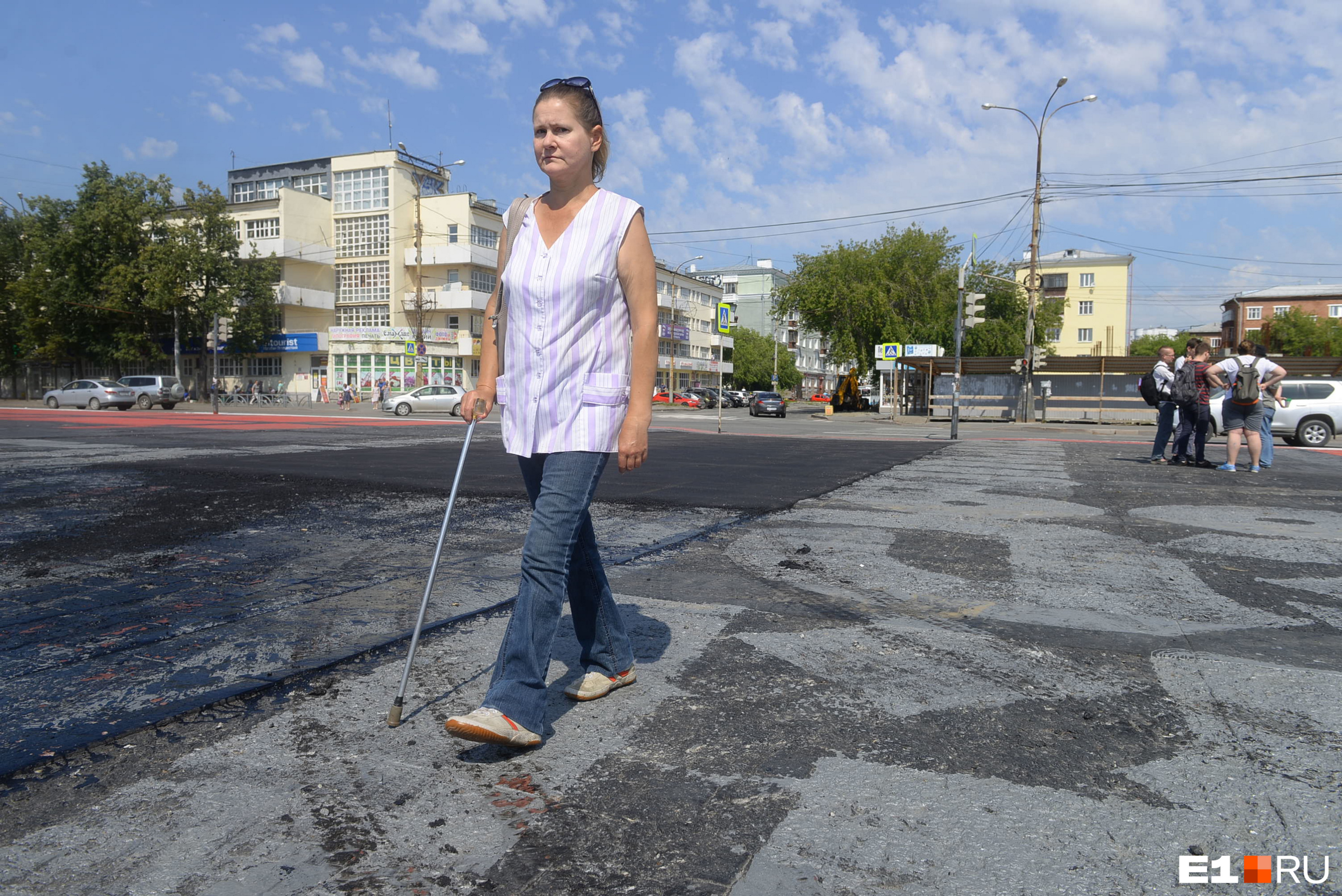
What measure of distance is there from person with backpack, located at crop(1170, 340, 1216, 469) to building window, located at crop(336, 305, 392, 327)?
5505cm

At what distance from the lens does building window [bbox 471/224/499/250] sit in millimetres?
60188

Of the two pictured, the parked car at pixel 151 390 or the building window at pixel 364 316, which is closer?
the parked car at pixel 151 390

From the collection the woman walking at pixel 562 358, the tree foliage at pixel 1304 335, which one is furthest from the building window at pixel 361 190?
the tree foliage at pixel 1304 335

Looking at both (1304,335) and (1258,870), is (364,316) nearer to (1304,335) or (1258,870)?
(1258,870)

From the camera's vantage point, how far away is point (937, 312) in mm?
45844

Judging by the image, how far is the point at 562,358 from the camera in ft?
8.64

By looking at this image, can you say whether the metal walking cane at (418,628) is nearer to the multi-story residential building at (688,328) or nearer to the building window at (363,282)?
the building window at (363,282)

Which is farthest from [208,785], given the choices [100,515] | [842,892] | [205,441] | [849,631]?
[205,441]

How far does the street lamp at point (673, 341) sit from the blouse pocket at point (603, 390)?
49.9 metres

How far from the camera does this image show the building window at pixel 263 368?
60.7 metres

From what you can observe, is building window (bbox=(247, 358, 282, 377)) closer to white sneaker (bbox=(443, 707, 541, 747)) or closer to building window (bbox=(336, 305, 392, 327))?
building window (bbox=(336, 305, 392, 327))

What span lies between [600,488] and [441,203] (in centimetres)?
5592

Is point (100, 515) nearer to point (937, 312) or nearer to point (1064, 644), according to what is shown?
point (1064, 644)

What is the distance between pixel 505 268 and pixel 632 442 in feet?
2.41
